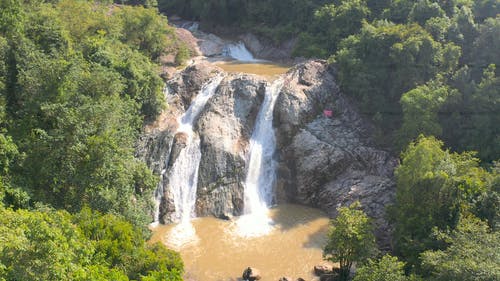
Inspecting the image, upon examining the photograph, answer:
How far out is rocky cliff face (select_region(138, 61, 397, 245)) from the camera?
2708 cm

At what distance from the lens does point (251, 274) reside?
21.5 metres

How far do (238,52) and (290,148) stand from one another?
17755 mm

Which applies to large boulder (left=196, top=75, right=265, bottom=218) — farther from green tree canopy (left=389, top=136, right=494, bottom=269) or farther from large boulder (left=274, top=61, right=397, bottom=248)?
green tree canopy (left=389, top=136, right=494, bottom=269)

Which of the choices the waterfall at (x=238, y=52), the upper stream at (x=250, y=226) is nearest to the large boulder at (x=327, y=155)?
the upper stream at (x=250, y=226)

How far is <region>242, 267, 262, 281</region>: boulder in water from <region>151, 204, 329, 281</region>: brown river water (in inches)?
14.4

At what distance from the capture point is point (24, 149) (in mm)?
21062

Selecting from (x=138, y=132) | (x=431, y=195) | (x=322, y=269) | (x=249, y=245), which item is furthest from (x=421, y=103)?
(x=138, y=132)

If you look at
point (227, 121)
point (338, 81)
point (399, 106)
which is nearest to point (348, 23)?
point (338, 81)

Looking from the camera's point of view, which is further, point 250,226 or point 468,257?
point 250,226

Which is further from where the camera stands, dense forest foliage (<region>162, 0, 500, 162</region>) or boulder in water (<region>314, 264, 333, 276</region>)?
dense forest foliage (<region>162, 0, 500, 162</region>)

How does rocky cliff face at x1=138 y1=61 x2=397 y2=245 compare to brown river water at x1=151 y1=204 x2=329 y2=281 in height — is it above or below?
above

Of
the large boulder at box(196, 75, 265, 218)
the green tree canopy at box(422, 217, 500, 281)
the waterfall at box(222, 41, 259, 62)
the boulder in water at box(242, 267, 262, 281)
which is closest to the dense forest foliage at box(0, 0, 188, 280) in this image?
the large boulder at box(196, 75, 265, 218)

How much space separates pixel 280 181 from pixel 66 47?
604 inches

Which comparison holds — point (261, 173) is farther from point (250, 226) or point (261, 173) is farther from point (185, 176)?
point (185, 176)
